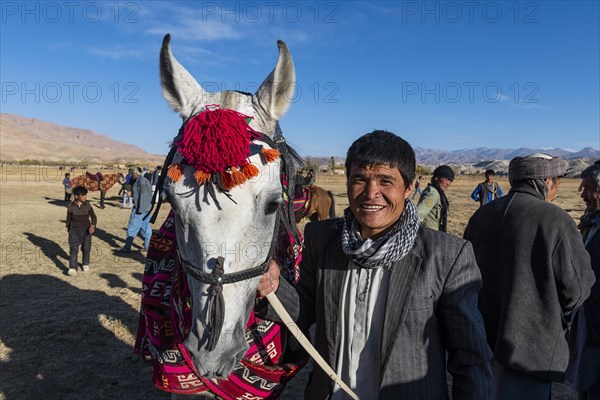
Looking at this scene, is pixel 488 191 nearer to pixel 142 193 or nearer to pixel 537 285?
pixel 537 285

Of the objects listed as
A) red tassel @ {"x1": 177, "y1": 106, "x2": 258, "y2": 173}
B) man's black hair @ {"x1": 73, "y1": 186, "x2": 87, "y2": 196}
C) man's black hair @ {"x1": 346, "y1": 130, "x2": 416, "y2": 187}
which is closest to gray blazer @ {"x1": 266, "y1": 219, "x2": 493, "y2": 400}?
man's black hair @ {"x1": 346, "y1": 130, "x2": 416, "y2": 187}

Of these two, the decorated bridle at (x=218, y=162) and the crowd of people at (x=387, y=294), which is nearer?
the decorated bridle at (x=218, y=162)

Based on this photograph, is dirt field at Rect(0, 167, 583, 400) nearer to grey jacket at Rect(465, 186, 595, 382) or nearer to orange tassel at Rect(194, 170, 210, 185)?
grey jacket at Rect(465, 186, 595, 382)

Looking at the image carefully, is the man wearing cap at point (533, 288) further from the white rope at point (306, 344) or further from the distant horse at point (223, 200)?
the distant horse at point (223, 200)

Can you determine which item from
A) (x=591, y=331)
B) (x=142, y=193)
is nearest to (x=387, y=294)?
(x=591, y=331)

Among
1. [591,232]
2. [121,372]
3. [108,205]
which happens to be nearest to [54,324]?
[121,372]

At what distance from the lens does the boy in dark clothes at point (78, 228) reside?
8492 mm

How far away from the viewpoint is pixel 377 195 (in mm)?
1712

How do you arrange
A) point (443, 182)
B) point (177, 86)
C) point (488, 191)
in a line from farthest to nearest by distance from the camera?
1. point (488, 191)
2. point (443, 182)
3. point (177, 86)

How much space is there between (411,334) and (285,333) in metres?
0.98

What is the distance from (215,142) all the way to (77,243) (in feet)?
27.6

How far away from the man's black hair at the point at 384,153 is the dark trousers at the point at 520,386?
1946 mm

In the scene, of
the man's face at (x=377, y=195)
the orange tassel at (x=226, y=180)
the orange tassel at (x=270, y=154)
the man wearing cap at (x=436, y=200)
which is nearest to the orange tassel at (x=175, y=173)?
the orange tassel at (x=226, y=180)

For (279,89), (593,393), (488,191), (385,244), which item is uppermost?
(279,89)
